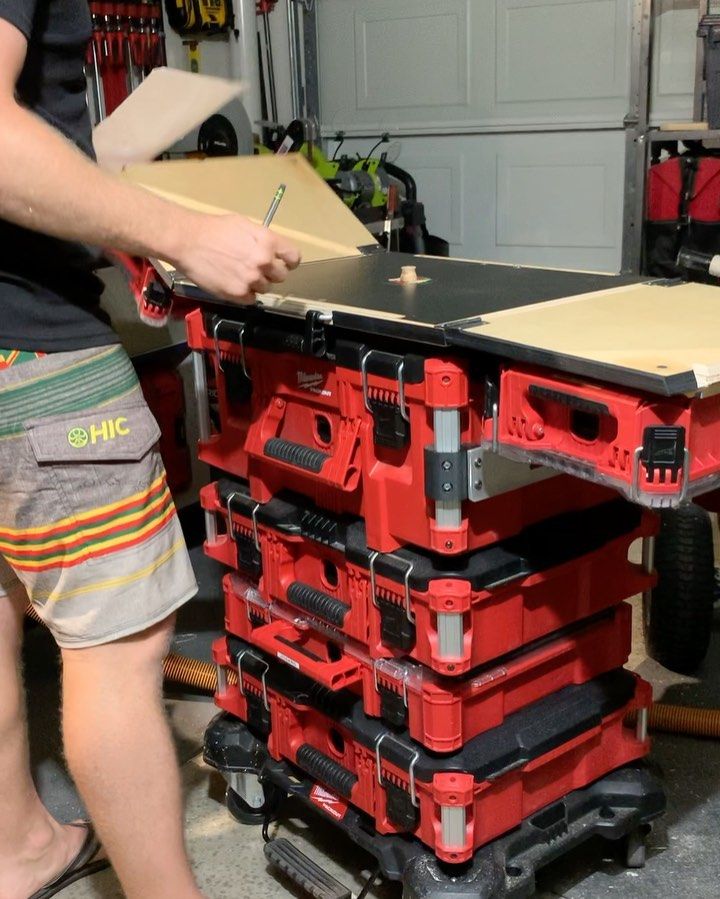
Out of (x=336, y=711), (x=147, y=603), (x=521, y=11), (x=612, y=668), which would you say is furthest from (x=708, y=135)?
(x=147, y=603)

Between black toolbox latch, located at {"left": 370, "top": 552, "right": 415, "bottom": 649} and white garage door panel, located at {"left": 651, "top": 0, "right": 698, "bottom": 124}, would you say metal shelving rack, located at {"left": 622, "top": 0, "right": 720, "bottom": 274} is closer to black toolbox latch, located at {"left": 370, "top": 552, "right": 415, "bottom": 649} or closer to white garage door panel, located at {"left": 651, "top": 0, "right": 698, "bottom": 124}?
white garage door panel, located at {"left": 651, "top": 0, "right": 698, "bottom": 124}

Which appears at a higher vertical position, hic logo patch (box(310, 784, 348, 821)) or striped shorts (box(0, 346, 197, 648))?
striped shorts (box(0, 346, 197, 648))

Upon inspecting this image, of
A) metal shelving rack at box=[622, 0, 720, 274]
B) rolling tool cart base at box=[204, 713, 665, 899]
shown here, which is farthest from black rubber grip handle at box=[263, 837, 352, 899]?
metal shelving rack at box=[622, 0, 720, 274]

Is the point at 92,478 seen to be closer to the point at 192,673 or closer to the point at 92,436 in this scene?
the point at 92,436

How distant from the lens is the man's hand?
3.31 ft

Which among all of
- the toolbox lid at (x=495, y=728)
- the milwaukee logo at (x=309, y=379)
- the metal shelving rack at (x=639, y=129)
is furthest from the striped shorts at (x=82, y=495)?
the metal shelving rack at (x=639, y=129)

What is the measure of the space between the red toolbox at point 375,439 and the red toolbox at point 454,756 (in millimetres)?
277

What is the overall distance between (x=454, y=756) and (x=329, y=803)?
0.27m

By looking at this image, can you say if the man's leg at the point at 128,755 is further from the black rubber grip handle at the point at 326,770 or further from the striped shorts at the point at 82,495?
the black rubber grip handle at the point at 326,770

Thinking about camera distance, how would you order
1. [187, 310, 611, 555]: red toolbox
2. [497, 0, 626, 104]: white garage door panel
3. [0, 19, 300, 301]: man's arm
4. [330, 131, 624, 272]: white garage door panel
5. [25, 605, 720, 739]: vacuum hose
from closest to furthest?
[0, 19, 300, 301]: man's arm → [187, 310, 611, 555]: red toolbox → [25, 605, 720, 739]: vacuum hose → [497, 0, 626, 104]: white garage door panel → [330, 131, 624, 272]: white garage door panel

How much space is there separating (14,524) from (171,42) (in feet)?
10.7

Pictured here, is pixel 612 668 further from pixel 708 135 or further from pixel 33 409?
pixel 708 135

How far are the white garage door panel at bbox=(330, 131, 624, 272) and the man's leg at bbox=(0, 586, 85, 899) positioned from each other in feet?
10.6

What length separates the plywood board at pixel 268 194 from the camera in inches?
60.1
